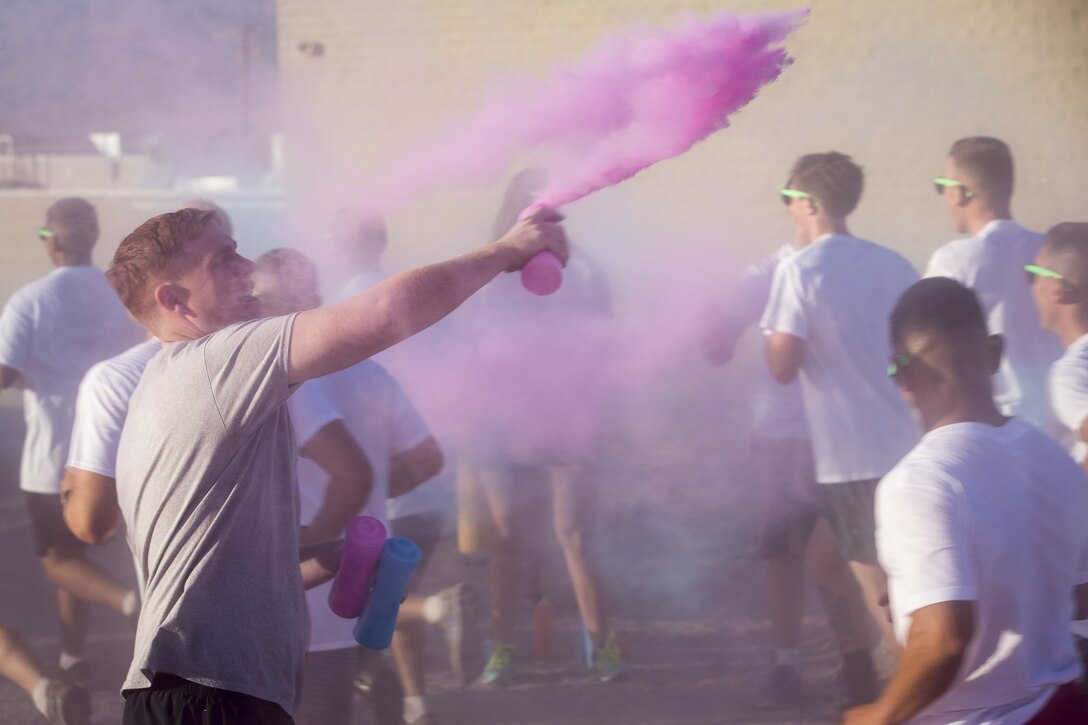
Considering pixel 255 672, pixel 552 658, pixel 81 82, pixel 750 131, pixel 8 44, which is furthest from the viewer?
pixel 750 131

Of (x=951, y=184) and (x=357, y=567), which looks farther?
(x=951, y=184)

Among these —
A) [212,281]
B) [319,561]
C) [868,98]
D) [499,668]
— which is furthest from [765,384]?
[868,98]

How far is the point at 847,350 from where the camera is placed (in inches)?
138

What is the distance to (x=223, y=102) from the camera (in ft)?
14.1

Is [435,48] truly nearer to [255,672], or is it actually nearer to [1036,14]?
[255,672]

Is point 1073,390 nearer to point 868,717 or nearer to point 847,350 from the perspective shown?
point 847,350

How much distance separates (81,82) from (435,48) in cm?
158

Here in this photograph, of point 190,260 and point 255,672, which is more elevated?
point 190,260

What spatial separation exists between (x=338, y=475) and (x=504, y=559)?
1.55m

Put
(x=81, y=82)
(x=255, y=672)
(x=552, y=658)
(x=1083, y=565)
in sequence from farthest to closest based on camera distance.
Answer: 1. (x=81, y=82)
2. (x=552, y=658)
3. (x=1083, y=565)
4. (x=255, y=672)

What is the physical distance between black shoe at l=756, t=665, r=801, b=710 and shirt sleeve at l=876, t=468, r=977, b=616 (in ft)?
6.77

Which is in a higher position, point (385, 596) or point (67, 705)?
point (385, 596)

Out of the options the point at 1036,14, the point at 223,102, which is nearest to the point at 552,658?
the point at 223,102

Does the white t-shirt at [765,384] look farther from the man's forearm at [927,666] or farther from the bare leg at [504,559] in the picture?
the man's forearm at [927,666]
